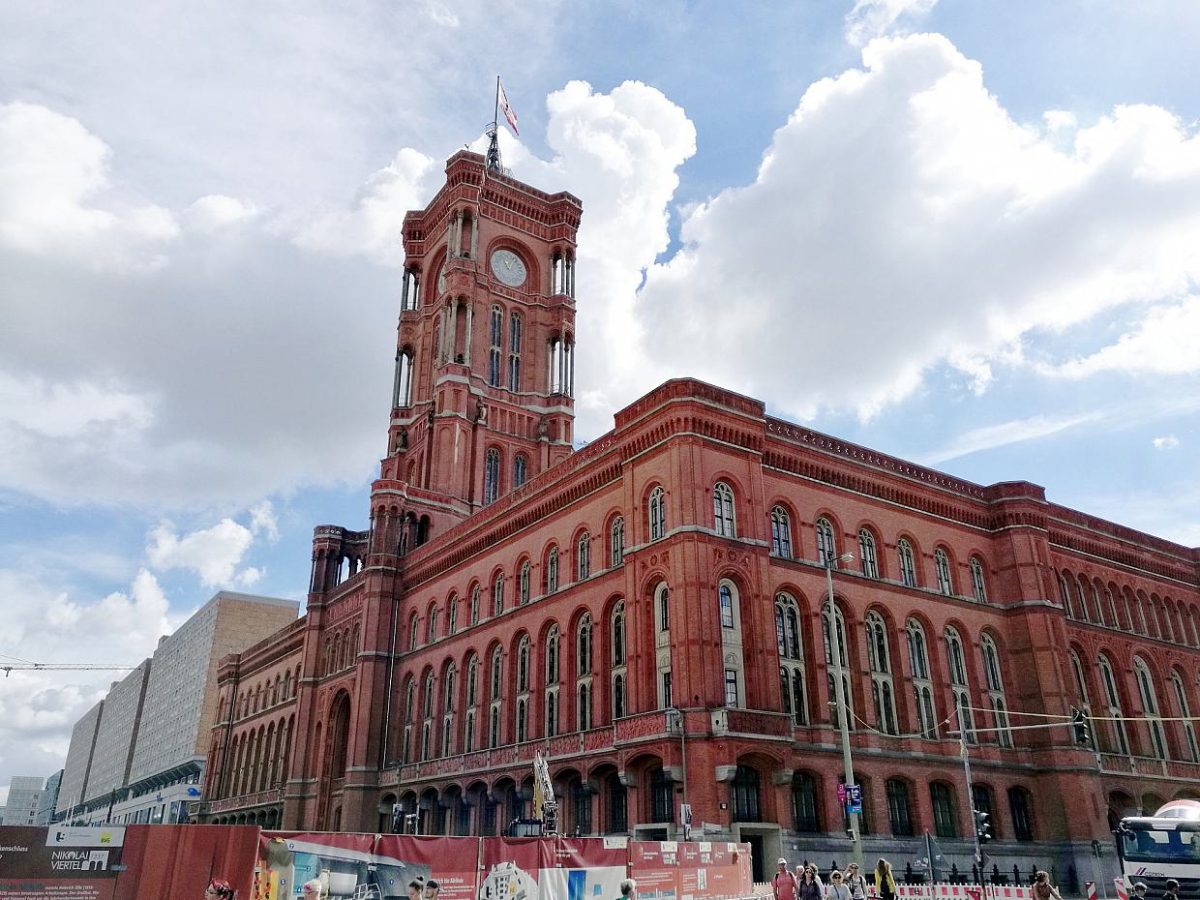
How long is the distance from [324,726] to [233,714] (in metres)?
28.3

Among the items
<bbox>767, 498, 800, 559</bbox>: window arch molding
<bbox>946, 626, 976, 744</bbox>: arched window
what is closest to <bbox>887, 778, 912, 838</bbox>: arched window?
<bbox>946, 626, 976, 744</bbox>: arched window

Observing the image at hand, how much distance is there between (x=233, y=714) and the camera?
285 feet

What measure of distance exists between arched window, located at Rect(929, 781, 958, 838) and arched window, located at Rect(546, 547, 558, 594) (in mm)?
19813

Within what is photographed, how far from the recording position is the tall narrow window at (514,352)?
75.2 m

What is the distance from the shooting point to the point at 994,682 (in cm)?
4659

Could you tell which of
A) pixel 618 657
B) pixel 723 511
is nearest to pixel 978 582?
pixel 723 511

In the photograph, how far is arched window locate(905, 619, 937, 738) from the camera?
4288 centimetres

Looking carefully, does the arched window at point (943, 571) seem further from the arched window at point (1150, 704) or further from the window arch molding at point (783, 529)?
the arched window at point (1150, 704)

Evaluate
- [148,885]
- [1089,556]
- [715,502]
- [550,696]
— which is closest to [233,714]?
[550,696]

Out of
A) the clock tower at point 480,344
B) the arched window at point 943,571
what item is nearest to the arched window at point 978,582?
the arched window at point 943,571

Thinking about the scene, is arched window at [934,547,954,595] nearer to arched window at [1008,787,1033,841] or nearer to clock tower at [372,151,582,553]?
arched window at [1008,787,1033,841]

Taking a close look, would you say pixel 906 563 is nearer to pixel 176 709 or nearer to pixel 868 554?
pixel 868 554

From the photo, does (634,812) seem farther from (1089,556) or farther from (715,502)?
(1089,556)

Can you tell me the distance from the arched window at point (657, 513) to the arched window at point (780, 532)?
5426 mm
